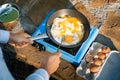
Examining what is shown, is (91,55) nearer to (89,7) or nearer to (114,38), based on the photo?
(114,38)

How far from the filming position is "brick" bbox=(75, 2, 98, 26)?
152 inches

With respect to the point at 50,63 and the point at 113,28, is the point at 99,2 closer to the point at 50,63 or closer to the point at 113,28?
the point at 113,28

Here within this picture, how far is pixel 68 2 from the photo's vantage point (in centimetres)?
409

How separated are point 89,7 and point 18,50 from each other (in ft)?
3.64

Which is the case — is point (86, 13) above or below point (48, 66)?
below

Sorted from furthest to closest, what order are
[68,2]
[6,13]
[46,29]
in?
1. [68,2]
2. [6,13]
3. [46,29]

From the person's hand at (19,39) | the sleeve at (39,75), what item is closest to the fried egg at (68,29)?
the person's hand at (19,39)

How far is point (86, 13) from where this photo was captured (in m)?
3.92

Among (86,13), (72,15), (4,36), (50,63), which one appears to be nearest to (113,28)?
(86,13)

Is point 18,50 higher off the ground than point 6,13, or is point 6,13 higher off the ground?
point 6,13

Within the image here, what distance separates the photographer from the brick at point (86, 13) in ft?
12.7

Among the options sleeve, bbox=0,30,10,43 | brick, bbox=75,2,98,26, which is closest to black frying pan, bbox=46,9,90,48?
brick, bbox=75,2,98,26

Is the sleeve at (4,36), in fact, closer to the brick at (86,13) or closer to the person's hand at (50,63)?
the person's hand at (50,63)

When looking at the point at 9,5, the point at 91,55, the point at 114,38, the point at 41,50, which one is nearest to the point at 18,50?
the point at 41,50
